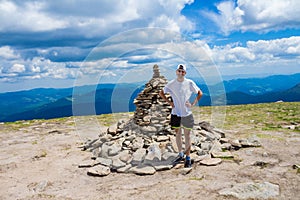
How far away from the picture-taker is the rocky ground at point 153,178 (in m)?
7.30

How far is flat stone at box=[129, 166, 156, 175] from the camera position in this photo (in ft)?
29.6

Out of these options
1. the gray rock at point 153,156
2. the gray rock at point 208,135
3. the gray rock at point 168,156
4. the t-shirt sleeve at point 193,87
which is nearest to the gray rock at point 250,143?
A: the gray rock at point 208,135

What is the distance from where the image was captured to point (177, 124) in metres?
8.89

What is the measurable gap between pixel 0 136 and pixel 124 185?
46.5 feet

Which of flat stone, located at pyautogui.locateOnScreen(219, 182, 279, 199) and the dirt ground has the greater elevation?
flat stone, located at pyautogui.locateOnScreen(219, 182, 279, 199)

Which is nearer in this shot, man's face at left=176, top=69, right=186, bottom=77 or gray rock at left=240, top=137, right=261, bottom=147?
man's face at left=176, top=69, right=186, bottom=77

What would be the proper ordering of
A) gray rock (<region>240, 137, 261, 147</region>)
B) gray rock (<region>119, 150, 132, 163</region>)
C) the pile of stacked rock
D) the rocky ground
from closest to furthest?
the rocky ground → gray rock (<region>119, 150, 132, 163</region>) → gray rock (<region>240, 137, 261, 147</region>) → the pile of stacked rock

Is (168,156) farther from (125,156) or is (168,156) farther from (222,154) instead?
(222,154)

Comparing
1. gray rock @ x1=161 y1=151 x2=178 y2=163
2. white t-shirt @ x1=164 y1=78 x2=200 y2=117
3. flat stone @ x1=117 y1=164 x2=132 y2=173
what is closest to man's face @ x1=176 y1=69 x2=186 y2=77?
white t-shirt @ x1=164 y1=78 x2=200 y2=117

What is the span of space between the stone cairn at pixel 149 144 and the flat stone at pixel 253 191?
2.17 m

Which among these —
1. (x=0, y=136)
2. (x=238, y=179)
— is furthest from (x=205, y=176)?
(x=0, y=136)

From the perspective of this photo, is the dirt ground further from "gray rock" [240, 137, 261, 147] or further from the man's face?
the man's face

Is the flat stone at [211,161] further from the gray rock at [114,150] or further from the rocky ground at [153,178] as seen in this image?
the gray rock at [114,150]

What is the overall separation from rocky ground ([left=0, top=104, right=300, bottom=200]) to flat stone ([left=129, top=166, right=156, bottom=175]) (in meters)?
0.16
